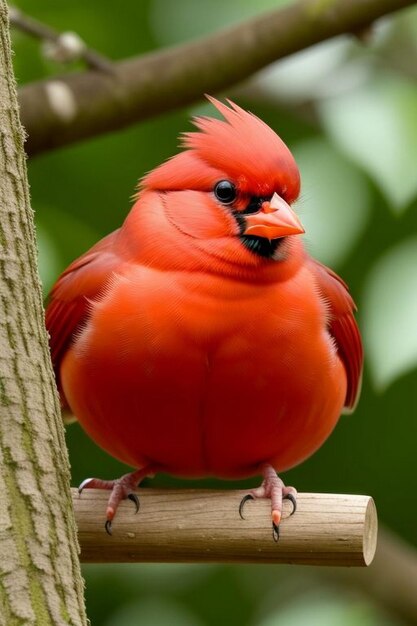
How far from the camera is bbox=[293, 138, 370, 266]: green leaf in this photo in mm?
3805

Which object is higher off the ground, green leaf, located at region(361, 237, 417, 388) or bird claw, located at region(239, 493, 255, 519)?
bird claw, located at region(239, 493, 255, 519)

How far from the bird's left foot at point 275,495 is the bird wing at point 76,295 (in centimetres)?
48

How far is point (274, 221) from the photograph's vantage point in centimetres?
235

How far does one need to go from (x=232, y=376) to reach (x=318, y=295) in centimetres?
28

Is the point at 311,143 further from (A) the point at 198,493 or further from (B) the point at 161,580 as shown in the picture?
(A) the point at 198,493

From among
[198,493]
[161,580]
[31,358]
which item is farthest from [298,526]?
[161,580]

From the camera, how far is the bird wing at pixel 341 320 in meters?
2.57

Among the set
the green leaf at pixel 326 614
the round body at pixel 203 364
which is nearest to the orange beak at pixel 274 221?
the round body at pixel 203 364

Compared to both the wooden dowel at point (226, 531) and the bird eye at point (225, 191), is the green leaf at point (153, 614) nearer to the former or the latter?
the wooden dowel at point (226, 531)

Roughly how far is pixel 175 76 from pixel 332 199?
79cm

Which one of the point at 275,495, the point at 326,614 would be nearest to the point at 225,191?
the point at 275,495

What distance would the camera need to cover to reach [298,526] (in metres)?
2.22

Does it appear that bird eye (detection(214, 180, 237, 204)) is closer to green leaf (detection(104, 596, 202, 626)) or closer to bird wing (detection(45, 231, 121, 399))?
bird wing (detection(45, 231, 121, 399))

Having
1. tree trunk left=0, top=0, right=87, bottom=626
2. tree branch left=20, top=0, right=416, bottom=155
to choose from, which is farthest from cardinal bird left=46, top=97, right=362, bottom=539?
tree branch left=20, top=0, right=416, bottom=155
